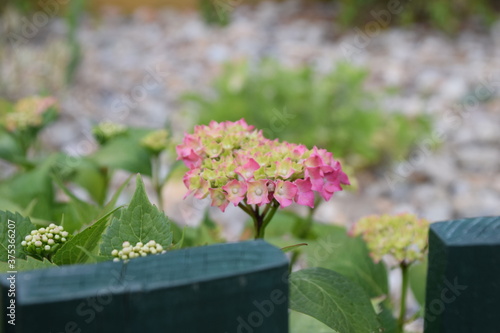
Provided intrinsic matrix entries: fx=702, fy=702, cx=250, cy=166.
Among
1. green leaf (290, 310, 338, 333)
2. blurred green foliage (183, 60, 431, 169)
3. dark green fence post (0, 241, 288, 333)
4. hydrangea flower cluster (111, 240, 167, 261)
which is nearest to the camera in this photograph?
dark green fence post (0, 241, 288, 333)

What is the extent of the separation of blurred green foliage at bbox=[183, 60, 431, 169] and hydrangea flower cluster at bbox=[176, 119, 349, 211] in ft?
5.47

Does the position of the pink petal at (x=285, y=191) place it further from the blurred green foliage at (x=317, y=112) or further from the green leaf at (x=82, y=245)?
the blurred green foliage at (x=317, y=112)

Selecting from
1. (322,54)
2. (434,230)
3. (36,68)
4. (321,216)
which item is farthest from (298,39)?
(434,230)

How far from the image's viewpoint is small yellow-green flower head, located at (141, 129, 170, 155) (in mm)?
1066

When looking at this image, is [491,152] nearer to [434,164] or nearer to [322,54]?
[434,164]

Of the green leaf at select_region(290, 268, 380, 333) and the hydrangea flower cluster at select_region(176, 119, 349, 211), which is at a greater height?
the hydrangea flower cluster at select_region(176, 119, 349, 211)

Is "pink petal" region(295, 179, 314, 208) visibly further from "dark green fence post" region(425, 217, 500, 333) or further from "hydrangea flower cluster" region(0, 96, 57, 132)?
"hydrangea flower cluster" region(0, 96, 57, 132)

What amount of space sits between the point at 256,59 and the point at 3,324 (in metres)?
3.03

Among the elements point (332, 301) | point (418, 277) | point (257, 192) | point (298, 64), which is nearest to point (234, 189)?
point (257, 192)

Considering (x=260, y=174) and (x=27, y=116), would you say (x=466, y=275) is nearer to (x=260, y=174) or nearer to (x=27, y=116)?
(x=260, y=174)

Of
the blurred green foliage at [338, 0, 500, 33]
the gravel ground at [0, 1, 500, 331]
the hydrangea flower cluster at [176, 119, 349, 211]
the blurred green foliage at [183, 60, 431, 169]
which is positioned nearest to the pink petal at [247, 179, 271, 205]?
the hydrangea flower cluster at [176, 119, 349, 211]

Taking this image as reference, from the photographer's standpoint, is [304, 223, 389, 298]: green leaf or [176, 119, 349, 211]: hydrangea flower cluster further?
[304, 223, 389, 298]: green leaf

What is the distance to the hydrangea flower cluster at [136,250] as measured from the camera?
22.3 inches

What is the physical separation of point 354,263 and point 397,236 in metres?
0.09
